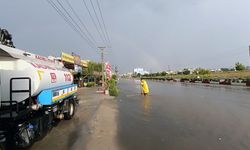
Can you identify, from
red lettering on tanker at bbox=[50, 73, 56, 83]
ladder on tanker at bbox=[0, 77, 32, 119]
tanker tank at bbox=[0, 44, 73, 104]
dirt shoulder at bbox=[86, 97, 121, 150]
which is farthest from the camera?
red lettering on tanker at bbox=[50, 73, 56, 83]

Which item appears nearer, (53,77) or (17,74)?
(17,74)

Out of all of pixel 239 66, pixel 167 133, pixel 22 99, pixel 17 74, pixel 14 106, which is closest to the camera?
pixel 14 106

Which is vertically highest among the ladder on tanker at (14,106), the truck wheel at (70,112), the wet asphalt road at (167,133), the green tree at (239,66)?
the green tree at (239,66)

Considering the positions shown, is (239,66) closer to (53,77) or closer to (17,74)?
(53,77)

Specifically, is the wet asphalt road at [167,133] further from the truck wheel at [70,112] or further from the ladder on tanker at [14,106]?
the ladder on tanker at [14,106]

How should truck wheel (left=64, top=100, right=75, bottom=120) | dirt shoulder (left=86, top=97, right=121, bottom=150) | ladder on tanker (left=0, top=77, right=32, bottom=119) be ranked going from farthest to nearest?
truck wheel (left=64, top=100, right=75, bottom=120) → dirt shoulder (left=86, top=97, right=121, bottom=150) → ladder on tanker (left=0, top=77, right=32, bottom=119)

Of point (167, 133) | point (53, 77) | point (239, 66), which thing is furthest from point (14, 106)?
point (239, 66)

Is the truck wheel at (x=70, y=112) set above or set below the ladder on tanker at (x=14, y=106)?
below

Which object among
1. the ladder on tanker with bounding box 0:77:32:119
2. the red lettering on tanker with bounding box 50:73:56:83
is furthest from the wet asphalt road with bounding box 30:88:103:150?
the red lettering on tanker with bounding box 50:73:56:83

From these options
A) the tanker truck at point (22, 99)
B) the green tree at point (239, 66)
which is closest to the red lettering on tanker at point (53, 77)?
the tanker truck at point (22, 99)

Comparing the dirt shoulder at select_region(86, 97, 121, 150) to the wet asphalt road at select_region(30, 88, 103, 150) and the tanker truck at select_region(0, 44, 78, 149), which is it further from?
the tanker truck at select_region(0, 44, 78, 149)

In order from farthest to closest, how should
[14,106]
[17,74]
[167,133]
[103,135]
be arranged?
[167,133]
[103,135]
[17,74]
[14,106]

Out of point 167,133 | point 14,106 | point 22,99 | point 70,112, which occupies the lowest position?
point 167,133

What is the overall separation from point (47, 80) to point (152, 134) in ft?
12.7
